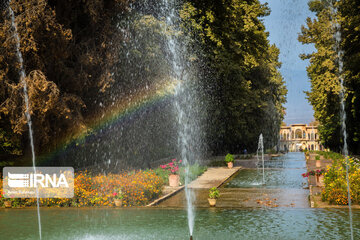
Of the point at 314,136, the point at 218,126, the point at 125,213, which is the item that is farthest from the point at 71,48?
the point at 314,136

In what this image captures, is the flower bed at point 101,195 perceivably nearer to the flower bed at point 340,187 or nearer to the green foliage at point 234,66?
the flower bed at point 340,187

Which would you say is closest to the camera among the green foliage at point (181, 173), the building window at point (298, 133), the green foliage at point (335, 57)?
the green foliage at point (181, 173)

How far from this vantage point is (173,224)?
996 cm

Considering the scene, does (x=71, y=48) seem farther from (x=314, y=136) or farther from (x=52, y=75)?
(x=314, y=136)

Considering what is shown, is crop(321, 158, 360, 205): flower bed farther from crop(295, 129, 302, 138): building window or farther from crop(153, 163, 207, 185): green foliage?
crop(295, 129, 302, 138): building window

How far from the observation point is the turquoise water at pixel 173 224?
Result: 8805mm

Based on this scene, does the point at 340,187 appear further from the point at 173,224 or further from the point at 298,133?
the point at 298,133

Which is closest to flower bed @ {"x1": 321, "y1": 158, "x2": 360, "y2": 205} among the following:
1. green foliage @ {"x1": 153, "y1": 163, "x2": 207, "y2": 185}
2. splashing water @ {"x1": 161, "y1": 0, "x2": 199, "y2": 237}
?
splashing water @ {"x1": 161, "y1": 0, "x2": 199, "y2": 237}

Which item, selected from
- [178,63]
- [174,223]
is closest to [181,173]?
[178,63]

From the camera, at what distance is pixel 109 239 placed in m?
8.66

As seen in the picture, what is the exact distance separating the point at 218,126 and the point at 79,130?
860 inches

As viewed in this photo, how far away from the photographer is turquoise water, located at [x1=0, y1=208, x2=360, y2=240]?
8.80m

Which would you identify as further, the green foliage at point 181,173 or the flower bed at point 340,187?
the green foliage at point 181,173

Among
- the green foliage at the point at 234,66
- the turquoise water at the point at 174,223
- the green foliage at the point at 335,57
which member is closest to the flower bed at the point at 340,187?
the turquoise water at the point at 174,223
